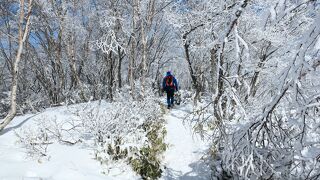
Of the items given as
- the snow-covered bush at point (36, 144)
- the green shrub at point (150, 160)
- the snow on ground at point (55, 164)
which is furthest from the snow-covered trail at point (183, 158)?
the snow-covered bush at point (36, 144)

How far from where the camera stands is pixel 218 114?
3.64m

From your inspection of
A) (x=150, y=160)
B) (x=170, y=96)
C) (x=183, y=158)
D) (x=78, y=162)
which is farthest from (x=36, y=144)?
(x=170, y=96)

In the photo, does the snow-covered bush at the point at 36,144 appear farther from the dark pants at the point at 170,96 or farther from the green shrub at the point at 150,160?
the dark pants at the point at 170,96

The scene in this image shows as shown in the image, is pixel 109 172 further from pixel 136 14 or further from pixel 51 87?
pixel 51 87

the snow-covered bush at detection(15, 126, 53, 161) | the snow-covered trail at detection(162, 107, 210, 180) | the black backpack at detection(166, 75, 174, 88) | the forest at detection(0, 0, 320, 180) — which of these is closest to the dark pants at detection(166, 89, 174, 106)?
the black backpack at detection(166, 75, 174, 88)

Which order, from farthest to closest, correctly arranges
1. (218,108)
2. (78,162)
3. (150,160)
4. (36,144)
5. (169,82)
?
(169,82), (150,160), (36,144), (78,162), (218,108)

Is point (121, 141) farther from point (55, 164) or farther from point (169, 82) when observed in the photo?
point (169, 82)

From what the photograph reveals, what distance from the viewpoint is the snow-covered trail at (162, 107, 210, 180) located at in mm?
7508

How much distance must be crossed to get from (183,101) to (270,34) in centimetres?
566

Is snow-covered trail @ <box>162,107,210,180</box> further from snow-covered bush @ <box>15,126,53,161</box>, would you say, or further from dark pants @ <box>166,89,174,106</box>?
dark pants @ <box>166,89,174,106</box>

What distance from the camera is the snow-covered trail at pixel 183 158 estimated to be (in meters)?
7.51

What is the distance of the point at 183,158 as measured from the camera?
8273 mm

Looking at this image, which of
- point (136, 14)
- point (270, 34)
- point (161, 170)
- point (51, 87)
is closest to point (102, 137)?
point (161, 170)

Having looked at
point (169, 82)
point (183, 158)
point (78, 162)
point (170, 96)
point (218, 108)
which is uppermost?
point (169, 82)
